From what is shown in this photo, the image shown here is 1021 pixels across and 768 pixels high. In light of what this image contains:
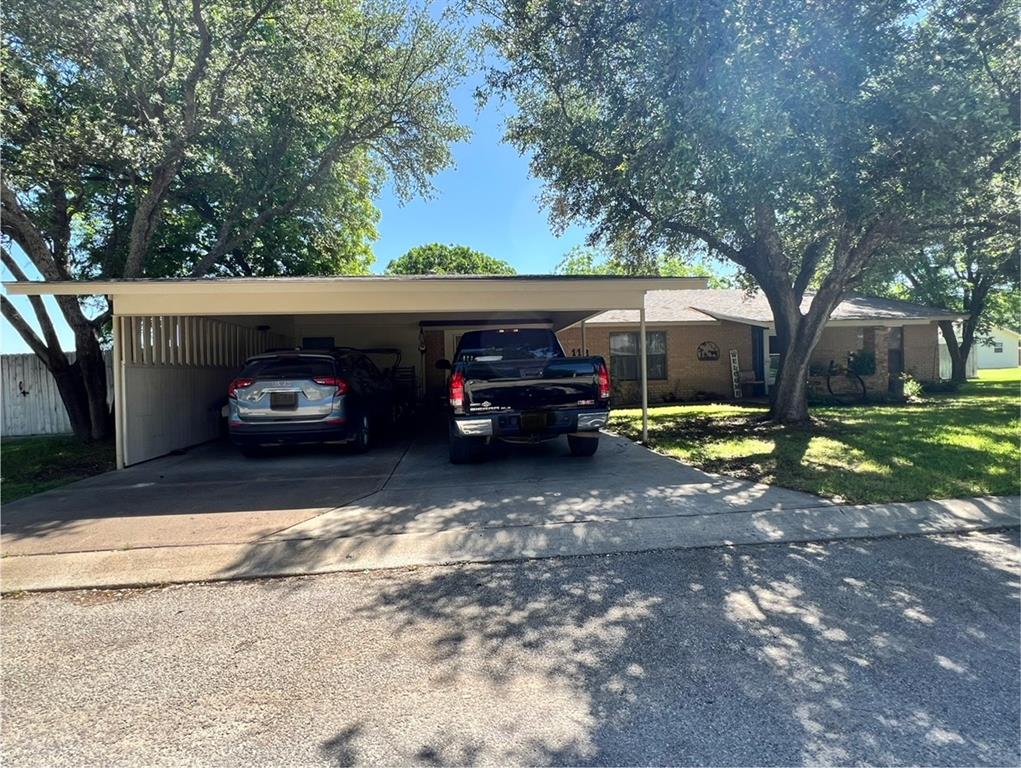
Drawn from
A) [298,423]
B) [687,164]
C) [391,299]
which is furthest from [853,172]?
[298,423]

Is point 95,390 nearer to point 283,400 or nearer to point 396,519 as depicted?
point 283,400

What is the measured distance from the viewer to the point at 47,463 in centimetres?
893

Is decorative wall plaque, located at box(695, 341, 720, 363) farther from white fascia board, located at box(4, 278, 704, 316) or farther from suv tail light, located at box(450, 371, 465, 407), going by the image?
suv tail light, located at box(450, 371, 465, 407)

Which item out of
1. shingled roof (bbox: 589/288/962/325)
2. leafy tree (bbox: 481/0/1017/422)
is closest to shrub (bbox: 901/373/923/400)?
shingled roof (bbox: 589/288/962/325)

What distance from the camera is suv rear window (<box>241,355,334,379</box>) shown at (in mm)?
8352

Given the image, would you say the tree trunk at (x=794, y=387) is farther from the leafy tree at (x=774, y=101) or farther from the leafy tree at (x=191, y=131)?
the leafy tree at (x=191, y=131)

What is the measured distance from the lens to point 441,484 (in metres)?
6.81

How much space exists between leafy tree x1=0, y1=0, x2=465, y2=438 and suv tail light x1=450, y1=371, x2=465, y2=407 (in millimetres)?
6783

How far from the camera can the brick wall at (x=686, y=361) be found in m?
16.7

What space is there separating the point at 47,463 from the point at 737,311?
17.3 meters

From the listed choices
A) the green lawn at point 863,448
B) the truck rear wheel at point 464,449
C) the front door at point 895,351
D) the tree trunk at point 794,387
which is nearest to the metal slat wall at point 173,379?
the truck rear wheel at point 464,449

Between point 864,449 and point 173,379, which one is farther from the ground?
point 173,379

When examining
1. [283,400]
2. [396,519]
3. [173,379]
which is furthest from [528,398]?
[173,379]

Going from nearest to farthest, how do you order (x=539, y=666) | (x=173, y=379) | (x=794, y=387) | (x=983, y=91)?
(x=539, y=666), (x=983, y=91), (x=173, y=379), (x=794, y=387)
